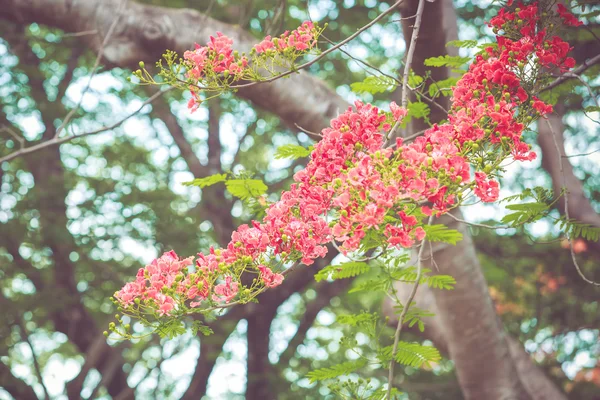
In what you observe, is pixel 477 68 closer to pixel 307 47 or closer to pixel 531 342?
pixel 307 47

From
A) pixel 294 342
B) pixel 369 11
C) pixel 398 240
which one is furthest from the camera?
pixel 294 342

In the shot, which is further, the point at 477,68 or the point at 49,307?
the point at 49,307

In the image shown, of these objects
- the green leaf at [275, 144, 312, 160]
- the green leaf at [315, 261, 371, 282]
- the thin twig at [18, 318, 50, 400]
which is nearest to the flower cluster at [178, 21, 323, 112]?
the green leaf at [275, 144, 312, 160]

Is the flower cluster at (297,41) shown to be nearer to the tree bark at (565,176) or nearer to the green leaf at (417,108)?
the green leaf at (417,108)

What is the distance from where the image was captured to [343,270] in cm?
242

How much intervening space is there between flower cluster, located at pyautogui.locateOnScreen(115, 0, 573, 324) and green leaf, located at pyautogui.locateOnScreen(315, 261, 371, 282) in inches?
18.9

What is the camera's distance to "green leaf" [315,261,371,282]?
235 cm

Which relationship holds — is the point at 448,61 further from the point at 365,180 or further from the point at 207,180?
the point at 365,180

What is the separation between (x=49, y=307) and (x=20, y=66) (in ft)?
8.41

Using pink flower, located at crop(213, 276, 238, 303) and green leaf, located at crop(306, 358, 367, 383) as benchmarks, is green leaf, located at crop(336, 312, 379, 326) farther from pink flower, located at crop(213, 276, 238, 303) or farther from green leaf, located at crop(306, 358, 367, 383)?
pink flower, located at crop(213, 276, 238, 303)

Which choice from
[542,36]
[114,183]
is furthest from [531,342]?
[542,36]

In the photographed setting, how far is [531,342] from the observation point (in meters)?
7.19

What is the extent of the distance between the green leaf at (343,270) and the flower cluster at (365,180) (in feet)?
1.57

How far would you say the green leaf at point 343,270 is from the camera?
2354 mm
